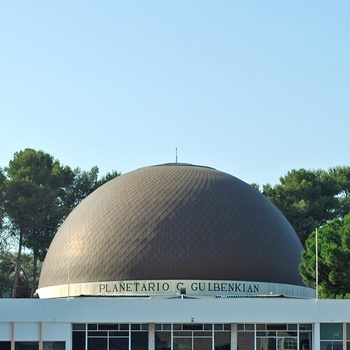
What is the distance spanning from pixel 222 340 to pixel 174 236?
858 centimetres

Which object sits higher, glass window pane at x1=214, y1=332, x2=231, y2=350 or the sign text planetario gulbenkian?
the sign text planetario gulbenkian

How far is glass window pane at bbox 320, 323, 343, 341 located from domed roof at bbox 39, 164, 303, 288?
26.3ft

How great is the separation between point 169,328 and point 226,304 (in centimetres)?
234

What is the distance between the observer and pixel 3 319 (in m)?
35.5

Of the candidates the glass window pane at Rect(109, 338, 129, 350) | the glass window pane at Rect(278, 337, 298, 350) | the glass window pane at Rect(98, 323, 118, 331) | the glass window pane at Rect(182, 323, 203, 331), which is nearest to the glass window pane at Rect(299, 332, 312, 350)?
the glass window pane at Rect(278, 337, 298, 350)

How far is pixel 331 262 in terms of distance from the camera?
1693 inches

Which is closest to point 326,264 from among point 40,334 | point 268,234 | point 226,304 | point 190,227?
point 268,234

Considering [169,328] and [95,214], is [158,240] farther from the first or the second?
[169,328]

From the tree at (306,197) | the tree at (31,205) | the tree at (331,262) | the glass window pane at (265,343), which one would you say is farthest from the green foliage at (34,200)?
the glass window pane at (265,343)

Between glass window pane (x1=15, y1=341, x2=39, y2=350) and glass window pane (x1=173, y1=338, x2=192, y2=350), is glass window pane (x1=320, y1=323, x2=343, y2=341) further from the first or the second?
glass window pane (x1=15, y1=341, x2=39, y2=350)

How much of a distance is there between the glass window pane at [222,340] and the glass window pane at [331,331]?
3211 millimetres

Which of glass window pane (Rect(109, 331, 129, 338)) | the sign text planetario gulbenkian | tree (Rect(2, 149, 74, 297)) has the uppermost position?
tree (Rect(2, 149, 74, 297))

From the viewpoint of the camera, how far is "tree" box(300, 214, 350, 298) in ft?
141

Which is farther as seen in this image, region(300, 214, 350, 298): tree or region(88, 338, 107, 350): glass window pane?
region(300, 214, 350, 298): tree
